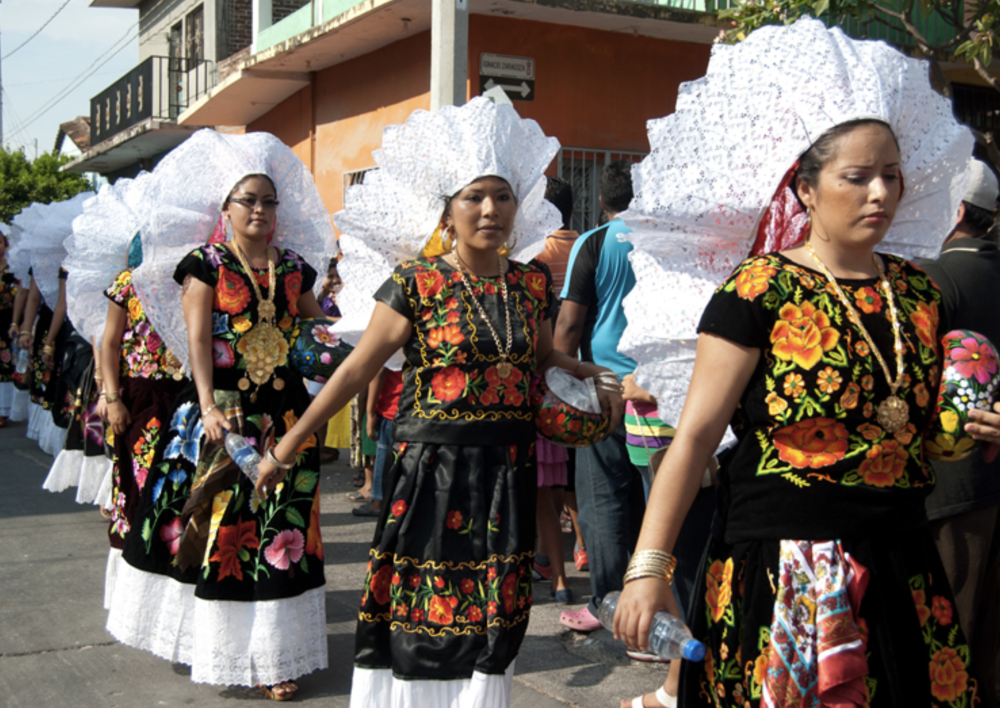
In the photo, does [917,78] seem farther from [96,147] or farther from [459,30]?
[96,147]

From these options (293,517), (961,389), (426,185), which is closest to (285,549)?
(293,517)

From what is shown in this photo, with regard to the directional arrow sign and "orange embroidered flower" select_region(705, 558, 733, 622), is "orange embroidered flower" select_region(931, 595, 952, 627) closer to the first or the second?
"orange embroidered flower" select_region(705, 558, 733, 622)

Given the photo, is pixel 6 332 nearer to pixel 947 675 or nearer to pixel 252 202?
pixel 252 202

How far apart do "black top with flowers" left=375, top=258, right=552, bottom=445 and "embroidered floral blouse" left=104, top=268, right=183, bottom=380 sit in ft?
8.17

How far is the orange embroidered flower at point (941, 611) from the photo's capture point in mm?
2229

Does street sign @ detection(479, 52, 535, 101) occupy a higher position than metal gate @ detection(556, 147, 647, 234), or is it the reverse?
street sign @ detection(479, 52, 535, 101)

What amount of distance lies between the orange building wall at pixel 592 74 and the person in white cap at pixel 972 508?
7.15 meters

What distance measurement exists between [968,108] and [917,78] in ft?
37.8

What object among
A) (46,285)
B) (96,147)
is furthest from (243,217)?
(96,147)

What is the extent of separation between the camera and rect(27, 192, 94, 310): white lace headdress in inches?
393

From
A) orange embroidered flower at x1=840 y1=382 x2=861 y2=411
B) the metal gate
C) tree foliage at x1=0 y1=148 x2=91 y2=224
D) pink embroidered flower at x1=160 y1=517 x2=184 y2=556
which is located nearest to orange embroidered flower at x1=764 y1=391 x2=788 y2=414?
orange embroidered flower at x1=840 y1=382 x2=861 y2=411

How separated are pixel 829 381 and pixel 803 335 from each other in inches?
4.2

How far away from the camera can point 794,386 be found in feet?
7.14

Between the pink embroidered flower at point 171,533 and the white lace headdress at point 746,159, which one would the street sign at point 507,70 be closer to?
the pink embroidered flower at point 171,533
